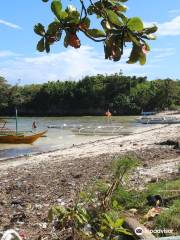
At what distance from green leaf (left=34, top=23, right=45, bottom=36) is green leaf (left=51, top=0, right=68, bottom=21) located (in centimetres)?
12

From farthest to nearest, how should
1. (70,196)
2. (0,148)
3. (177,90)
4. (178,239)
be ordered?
1. (177,90)
2. (0,148)
3. (70,196)
4. (178,239)

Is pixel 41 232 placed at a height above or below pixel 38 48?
below

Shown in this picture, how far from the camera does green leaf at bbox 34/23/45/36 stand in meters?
2.30

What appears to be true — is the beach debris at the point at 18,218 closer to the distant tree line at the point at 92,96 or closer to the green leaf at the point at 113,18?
the green leaf at the point at 113,18

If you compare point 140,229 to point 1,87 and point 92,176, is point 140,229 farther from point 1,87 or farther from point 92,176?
point 1,87

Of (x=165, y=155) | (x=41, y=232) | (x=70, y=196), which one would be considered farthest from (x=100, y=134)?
(x=41, y=232)

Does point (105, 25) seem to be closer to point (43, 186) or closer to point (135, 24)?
point (135, 24)

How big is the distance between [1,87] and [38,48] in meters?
68.1

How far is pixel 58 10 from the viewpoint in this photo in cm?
218

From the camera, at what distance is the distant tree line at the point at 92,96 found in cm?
7731

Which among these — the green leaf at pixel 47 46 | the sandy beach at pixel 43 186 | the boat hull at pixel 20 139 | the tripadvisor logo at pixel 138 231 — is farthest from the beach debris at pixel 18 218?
the boat hull at pixel 20 139

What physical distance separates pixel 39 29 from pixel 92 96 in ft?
285

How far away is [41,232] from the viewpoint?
22.9ft

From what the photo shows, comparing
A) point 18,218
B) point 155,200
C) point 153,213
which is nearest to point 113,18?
point 153,213
